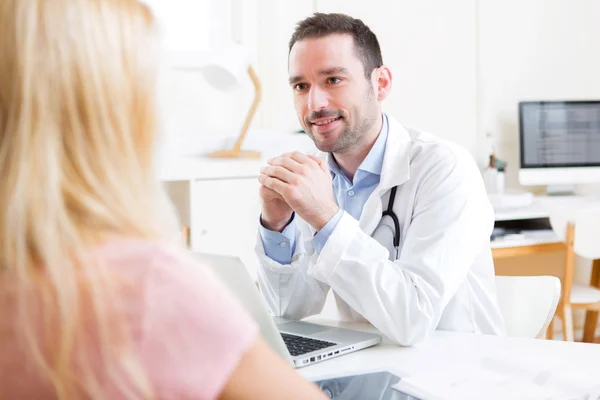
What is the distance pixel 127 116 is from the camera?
63 cm

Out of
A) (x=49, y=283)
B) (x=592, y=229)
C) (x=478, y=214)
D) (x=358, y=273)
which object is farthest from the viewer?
(x=592, y=229)

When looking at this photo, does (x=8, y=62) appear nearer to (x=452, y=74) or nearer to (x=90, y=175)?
(x=90, y=175)

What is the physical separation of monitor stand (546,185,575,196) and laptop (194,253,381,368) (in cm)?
274

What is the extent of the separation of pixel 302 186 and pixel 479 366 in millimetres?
469

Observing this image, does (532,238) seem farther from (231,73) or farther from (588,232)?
(231,73)

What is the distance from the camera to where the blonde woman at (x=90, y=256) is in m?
0.55

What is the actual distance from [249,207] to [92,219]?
224cm

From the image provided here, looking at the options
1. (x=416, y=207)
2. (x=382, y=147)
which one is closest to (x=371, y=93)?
(x=382, y=147)

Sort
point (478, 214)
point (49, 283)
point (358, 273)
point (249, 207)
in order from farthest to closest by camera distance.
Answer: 1. point (249, 207)
2. point (478, 214)
3. point (358, 273)
4. point (49, 283)

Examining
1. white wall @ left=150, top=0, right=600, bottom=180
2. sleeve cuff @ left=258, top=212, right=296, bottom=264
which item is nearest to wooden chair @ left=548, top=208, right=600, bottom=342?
white wall @ left=150, top=0, right=600, bottom=180

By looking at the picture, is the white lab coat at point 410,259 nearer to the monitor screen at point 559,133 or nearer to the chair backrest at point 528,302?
the chair backrest at point 528,302

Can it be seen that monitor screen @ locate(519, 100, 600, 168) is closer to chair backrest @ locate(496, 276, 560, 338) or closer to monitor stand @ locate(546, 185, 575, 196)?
monitor stand @ locate(546, 185, 575, 196)

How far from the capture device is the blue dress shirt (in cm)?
159

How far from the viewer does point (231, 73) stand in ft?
9.25
